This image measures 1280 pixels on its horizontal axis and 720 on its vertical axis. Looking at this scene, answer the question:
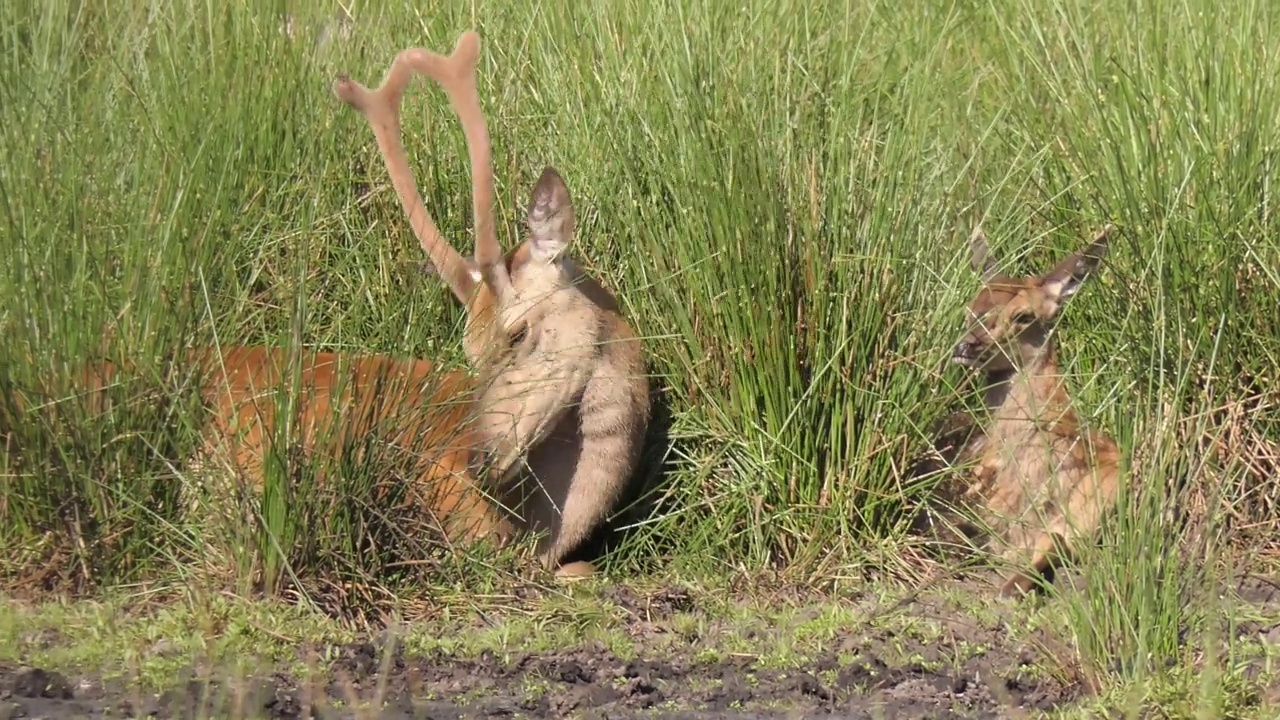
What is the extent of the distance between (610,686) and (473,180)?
1.97 metres

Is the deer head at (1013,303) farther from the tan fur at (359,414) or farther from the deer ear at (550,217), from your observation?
the tan fur at (359,414)

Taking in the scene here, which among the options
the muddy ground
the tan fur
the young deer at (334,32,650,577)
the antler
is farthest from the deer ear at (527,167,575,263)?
the muddy ground

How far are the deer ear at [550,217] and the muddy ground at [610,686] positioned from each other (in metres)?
1.42

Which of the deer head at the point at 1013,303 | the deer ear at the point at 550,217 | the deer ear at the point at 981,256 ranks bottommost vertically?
the deer head at the point at 1013,303

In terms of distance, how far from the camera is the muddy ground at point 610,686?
14.2 ft

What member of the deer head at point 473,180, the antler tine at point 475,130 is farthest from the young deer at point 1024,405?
the antler tine at point 475,130

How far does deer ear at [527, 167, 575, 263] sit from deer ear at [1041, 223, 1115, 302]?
5.06 feet

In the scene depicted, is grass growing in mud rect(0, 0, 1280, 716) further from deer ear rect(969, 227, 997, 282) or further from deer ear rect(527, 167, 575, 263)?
deer ear rect(527, 167, 575, 263)

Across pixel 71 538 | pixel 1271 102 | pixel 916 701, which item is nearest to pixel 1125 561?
pixel 916 701

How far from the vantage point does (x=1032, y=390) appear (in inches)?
233

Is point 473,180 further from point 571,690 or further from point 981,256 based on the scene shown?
point 571,690

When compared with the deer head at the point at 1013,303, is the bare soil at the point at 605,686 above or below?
below

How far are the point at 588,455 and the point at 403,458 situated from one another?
84cm

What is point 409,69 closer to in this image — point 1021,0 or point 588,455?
point 588,455
